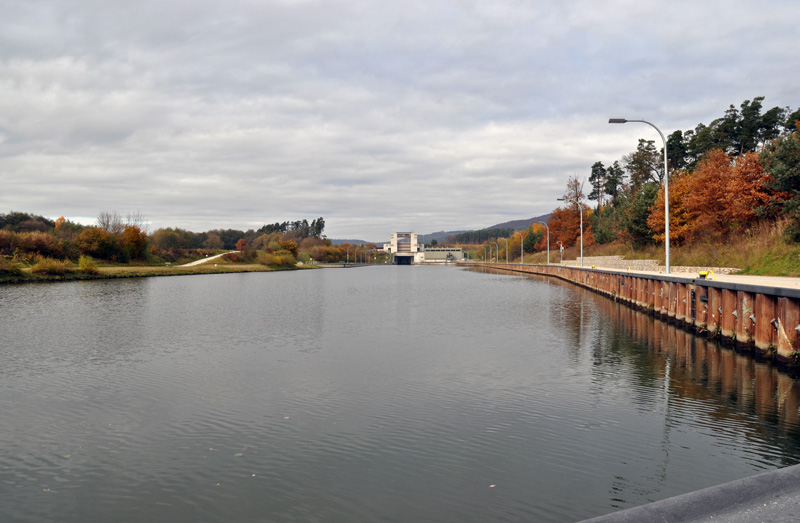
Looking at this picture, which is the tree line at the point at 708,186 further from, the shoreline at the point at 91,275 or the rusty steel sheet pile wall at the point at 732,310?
the shoreline at the point at 91,275

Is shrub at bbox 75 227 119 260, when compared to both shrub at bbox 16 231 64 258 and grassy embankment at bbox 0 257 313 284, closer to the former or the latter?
grassy embankment at bbox 0 257 313 284

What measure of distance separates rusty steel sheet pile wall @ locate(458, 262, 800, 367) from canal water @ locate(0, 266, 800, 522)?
861mm

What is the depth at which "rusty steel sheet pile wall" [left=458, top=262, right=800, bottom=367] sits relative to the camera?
1530 cm

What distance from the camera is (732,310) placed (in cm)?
1967

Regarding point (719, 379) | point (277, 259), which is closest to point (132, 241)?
point (277, 259)

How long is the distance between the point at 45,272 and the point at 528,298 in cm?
5566

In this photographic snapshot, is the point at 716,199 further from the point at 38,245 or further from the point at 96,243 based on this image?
the point at 96,243

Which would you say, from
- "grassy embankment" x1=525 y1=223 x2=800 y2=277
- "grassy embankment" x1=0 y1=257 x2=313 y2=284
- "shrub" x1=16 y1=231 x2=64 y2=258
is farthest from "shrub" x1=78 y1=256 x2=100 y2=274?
"grassy embankment" x1=525 y1=223 x2=800 y2=277

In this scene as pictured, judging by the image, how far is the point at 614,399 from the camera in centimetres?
1260

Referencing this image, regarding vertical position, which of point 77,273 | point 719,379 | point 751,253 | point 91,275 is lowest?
point 719,379

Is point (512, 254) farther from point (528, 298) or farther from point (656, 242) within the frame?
point (528, 298)

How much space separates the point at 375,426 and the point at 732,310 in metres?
15.2

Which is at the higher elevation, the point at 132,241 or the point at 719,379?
the point at 132,241

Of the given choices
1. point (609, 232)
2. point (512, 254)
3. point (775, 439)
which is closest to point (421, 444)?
point (775, 439)
